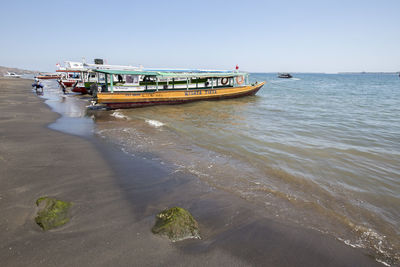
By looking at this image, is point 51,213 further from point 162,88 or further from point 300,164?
point 162,88

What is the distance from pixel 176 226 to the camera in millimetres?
3301

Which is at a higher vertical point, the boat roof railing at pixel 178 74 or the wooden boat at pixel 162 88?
the boat roof railing at pixel 178 74

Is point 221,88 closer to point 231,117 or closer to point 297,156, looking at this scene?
point 231,117

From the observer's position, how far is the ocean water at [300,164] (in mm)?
4074

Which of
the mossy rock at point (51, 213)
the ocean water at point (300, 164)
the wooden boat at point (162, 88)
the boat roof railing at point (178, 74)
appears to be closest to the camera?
the mossy rock at point (51, 213)

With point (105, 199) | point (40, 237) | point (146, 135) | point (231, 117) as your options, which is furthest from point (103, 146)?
point (231, 117)

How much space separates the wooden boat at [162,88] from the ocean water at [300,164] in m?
4.22

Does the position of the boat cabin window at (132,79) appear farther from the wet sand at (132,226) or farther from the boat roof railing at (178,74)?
the wet sand at (132,226)

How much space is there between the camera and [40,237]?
3.15 meters

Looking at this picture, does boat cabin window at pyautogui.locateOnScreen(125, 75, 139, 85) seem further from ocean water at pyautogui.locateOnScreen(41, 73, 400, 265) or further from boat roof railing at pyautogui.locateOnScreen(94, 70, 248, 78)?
ocean water at pyautogui.locateOnScreen(41, 73, 400, 265)

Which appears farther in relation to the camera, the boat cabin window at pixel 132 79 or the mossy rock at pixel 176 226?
the boat cabin window at pixel 132 79

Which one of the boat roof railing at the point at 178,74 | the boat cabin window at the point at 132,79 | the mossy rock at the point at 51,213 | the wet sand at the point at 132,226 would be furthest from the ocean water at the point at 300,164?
the boat cabin window at the point at 132,79

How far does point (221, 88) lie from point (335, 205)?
18.2 m

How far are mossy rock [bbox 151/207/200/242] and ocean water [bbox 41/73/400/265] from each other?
5.07 ft
